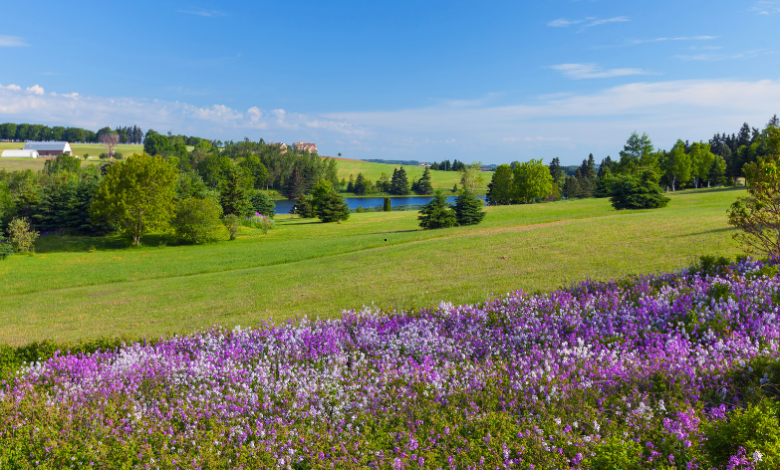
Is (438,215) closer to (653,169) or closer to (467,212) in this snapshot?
(467,212)

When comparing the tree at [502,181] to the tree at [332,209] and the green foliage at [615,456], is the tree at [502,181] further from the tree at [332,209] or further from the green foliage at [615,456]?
the green foliage at [615,456]

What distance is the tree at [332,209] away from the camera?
61.1 meters

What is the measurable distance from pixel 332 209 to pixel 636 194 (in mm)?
36897

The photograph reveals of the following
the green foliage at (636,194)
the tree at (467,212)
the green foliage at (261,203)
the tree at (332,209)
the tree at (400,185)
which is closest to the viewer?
the green foliage at (636,194)

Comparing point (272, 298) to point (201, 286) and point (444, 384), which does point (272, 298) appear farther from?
point (444, 384)

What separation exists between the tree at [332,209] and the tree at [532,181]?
32.6 meters

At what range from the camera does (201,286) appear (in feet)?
61.3

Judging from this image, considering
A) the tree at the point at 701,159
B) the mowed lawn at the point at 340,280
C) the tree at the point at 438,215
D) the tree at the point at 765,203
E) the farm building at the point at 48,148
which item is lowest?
the mowed lawn at the point at 340,280

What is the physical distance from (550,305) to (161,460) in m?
6.26

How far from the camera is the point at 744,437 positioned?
3.74m

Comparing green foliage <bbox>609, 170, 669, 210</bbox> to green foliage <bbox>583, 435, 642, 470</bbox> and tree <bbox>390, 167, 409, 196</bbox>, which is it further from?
tree <bbox>390, 167, 409, 196</bbox>

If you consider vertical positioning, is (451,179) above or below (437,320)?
above

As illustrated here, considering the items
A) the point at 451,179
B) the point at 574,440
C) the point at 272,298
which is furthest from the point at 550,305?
the point at 451,179

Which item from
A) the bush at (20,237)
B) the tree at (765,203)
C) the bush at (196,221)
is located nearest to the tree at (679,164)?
the bush at (196,221)
